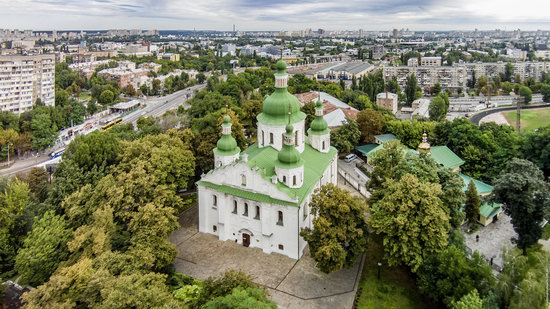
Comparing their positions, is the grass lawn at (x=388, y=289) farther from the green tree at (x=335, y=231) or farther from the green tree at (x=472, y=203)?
the green tree at (x=472, y=203)

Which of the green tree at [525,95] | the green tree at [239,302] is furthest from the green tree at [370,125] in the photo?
the green tree at [525,95]

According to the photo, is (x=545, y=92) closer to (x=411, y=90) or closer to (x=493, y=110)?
(x=493, y=110)

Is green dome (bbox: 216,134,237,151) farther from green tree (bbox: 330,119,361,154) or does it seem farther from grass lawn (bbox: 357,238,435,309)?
green tree (bbox: 330,119,361,154)

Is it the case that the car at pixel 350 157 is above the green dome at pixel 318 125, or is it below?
below

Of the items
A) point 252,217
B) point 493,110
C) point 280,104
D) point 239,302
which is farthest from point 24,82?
point 493,110

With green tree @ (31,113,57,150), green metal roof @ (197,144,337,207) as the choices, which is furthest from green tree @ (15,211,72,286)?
green tree @ (31,113,57,150)

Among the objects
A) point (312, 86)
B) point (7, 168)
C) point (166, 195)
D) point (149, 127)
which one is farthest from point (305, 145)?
point (312, 86)
